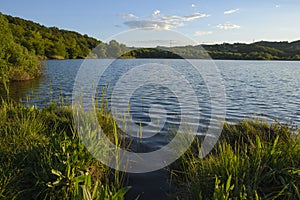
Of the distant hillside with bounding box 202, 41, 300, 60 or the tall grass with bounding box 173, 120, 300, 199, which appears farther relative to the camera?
the distant hillside with bounding box 202, 41, 300, 60

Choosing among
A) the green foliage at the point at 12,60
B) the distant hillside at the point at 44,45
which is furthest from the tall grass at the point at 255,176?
the distant hillside at the point at 44,45

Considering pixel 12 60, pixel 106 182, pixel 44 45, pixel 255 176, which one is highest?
pixel 44 45

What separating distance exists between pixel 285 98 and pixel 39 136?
17.3m

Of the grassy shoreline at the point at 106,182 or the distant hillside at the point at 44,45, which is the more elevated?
the distant hillside at the point at 44,45

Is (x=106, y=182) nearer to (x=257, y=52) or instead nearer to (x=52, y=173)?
(x=52, y=173)

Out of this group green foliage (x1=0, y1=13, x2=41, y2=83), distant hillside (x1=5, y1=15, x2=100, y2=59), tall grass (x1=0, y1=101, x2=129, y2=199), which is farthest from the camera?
distant hillside (x1=5, y1=15, x2=100, y2=59)

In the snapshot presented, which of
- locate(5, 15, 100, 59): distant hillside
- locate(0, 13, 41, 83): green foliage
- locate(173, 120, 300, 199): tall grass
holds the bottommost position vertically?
locate(173, 120, 300, 199): tall grass

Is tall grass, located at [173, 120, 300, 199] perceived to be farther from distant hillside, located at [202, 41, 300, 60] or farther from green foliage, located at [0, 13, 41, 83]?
distant hillside, located at [202, 41, 300, 60]

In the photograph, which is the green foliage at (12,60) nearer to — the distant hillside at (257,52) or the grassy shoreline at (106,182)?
the grassy shoreline at (106,182)

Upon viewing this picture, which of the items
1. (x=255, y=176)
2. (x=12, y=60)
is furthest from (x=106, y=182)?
(x=12, y=60)

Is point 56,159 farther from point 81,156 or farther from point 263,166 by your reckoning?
point 263,166

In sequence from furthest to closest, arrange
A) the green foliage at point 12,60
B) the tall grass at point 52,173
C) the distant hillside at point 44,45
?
1. the distant hillside at point 44,45
2. the green foliage at point 12,60
3. the tall grass at point 52,173

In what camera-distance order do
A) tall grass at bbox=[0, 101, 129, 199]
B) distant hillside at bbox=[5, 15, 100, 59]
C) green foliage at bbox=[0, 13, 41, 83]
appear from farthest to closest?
distant hillside at bbox=[5, 15, 100, 59] < green foliage at bbox=[0, 13, 41, 83] < tall grass at bbox=[0, 101, 129, 199]

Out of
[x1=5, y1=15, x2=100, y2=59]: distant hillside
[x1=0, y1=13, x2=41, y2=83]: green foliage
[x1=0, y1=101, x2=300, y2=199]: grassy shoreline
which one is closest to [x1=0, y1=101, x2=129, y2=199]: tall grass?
[x1=0, y1=101, x2=300, y2=199]: grassy shoreline
